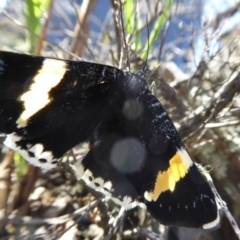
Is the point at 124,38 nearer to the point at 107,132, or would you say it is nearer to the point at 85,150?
the point at 107,132

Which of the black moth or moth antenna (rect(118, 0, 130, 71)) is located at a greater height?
moth antenna (rect(118, 0, 130, 71))

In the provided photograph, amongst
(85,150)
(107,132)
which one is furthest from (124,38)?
(85,150)

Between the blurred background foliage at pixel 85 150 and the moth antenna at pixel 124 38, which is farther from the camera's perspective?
the blurred background foliage at pixel 85 150

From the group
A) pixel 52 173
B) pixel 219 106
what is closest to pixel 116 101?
pixel 219 106

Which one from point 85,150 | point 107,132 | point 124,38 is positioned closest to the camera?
point 124,38

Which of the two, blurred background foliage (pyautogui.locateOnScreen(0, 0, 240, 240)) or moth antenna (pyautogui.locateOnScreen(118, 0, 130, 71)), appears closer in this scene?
moth antenna (pyautogui.locateOnScreen(118, 0, 130, 71))

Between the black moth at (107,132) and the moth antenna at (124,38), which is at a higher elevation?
the moth antenna at (124,38)

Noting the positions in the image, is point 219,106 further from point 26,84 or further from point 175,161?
point 26,84

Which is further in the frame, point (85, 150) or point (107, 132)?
point (85, 150)
